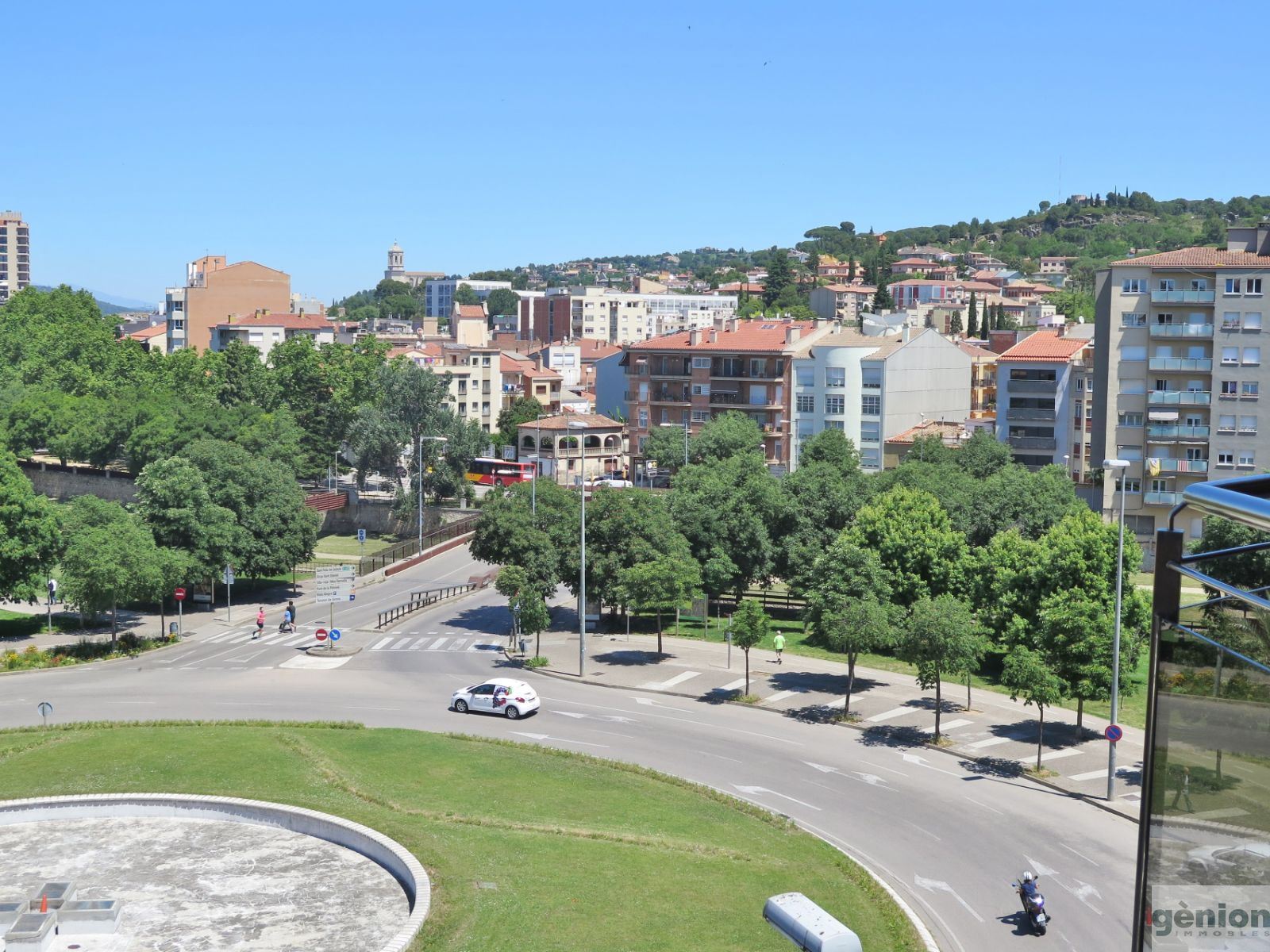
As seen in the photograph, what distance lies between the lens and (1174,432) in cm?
6944

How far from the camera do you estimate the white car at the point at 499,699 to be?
42.9m

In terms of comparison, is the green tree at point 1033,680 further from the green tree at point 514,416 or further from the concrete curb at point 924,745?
the green tree at point 514,416

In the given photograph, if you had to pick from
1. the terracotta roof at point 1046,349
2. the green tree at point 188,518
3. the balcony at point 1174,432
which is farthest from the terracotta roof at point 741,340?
the green tree at point 188,518

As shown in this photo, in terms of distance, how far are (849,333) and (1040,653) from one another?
62.9 metres

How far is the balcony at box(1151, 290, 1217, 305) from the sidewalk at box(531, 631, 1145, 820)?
103 ft

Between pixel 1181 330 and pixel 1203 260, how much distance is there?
384cm

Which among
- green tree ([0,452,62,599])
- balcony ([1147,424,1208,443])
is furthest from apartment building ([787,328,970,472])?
green tree ([0,452,62,599])

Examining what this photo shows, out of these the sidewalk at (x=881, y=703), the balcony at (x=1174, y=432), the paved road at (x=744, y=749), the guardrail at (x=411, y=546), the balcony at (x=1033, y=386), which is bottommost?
the paved road at (x=744, y=749)

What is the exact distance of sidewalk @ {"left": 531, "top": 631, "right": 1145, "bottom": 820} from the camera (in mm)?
37781

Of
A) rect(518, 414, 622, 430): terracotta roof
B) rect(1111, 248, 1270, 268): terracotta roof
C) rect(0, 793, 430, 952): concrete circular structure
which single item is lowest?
rect(0, 793, 430, 952): concrete circular structure

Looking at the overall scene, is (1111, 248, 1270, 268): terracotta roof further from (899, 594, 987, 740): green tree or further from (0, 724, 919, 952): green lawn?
(0, 724, 919, 952): green lawn

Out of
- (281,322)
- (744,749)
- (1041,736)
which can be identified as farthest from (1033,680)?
(281,322)

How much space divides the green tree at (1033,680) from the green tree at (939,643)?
60.1 inches

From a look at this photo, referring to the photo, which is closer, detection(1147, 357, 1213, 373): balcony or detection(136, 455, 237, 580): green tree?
detection(136, 455, 237, 580): green tree
